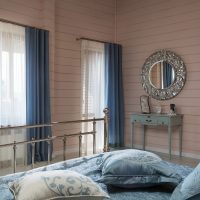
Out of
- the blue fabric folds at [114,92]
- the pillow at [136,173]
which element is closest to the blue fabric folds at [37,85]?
the blue fabric folds at [114,92]

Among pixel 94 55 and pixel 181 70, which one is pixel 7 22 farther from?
pixel 181 70

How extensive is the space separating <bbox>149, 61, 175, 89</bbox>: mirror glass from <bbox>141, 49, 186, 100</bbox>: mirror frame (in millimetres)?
40

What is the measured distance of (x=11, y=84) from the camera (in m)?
4.03

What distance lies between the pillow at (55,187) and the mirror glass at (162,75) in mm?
3648

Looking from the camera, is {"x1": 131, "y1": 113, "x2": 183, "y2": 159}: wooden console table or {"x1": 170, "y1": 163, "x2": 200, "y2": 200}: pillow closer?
{"x1": 170, "y1": 163, "x2": 200, "y2": 200}: pillow

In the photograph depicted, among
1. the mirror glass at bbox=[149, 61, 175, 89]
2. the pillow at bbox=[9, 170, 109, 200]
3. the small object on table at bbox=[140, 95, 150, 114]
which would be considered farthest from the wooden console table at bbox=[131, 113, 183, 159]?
the pillow at bbox=[9, 170, 109, 200]

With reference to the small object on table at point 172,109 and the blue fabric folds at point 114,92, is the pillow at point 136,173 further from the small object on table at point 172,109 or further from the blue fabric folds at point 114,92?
the blue fabric folds at point 114,92

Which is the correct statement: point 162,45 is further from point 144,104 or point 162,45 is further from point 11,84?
point 11,84

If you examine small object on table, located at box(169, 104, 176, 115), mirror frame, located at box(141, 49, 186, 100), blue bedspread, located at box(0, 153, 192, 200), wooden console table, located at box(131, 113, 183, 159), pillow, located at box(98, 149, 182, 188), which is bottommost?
blue bedspread, located at box(0, 153, 192, 200)

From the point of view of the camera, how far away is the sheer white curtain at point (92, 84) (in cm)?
501

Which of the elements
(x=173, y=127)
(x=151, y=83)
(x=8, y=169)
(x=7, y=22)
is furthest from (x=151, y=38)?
(x=8, y=169)

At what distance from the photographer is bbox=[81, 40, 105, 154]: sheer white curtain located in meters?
5.01

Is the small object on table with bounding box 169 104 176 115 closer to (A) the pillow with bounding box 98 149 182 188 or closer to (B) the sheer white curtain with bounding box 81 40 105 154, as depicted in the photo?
(B) the sheer white curtain with bounding box 81 40 105 154

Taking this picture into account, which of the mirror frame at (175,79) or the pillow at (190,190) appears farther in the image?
the mirror frame at (175,79)
